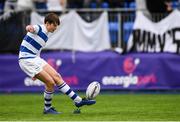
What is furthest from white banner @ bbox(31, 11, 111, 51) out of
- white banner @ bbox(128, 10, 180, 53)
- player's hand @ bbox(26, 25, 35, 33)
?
player's hand @ bbox(26, 25, 35, 33)

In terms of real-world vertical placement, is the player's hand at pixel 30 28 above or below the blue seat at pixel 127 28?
above

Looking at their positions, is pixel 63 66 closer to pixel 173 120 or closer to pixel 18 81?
pixel 18 81

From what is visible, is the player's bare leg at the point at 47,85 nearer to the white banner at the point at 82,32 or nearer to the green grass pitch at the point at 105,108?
the green grass pitch at the point at 105,108

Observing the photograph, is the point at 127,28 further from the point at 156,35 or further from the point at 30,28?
the point at 30,28

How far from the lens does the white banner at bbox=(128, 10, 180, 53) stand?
882 inches

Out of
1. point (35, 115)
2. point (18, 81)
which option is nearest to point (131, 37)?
point (18, 81)

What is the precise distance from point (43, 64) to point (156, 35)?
26.9ft

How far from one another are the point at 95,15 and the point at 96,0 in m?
1.52

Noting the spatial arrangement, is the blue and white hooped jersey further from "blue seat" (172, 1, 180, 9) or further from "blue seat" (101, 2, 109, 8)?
"blue seat" (172, 1, 180, 9)

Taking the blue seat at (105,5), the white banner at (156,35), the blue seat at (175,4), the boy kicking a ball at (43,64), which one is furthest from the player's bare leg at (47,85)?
the blue seat at (175,4)

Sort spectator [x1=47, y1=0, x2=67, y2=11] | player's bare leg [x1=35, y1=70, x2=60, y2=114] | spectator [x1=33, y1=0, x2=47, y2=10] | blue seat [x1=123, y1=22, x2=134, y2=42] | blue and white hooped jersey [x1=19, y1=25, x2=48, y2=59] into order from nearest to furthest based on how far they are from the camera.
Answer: player's bare leg [x1=35, y1=70, x2=60, y2=114]
blue and white hooped jersey [x1=19, y1=25, x2=48, y2=59]
blue seat [x1=123, y1=22, x2=134, y2=42]
spectator [x1=47, y1=0, x2=67, y2=11]
spectator [x1=33, y1=0, x2=47, y2=10]

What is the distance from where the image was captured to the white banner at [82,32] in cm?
2275

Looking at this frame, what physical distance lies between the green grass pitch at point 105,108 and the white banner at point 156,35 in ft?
6.19

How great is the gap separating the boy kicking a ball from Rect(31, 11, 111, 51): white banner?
7714 mm
